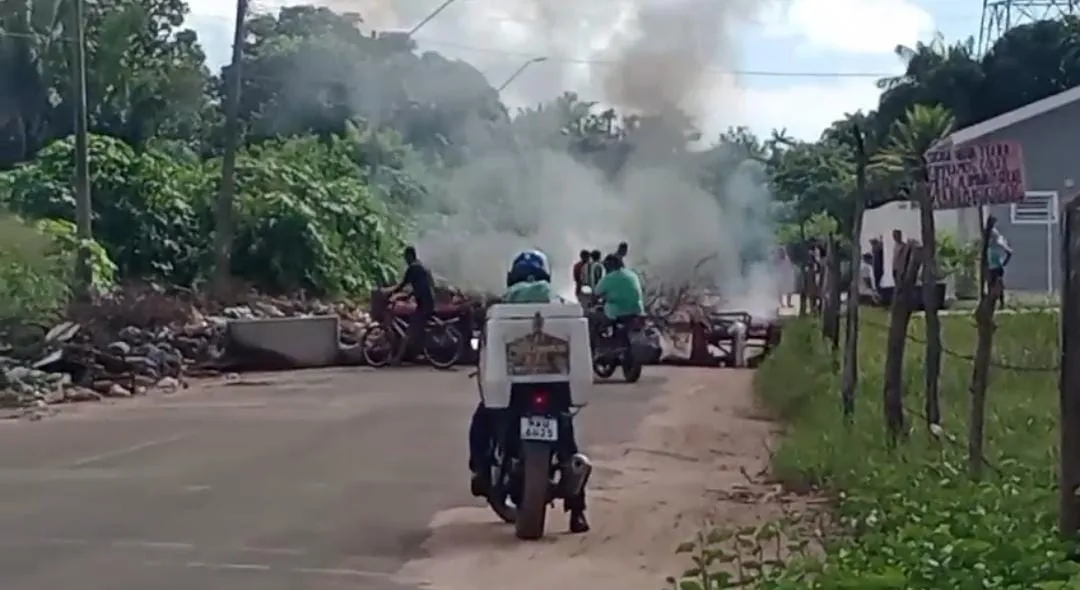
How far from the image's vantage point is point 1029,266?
38.0 metres

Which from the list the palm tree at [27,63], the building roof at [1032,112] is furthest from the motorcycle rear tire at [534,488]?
the palm tree at [27,63]

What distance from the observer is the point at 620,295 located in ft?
77.0

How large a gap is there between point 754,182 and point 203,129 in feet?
59.7

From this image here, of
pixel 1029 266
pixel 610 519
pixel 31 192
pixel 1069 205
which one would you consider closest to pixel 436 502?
pixel 610 519

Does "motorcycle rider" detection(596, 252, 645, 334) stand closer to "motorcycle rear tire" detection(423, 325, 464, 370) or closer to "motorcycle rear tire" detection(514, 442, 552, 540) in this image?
"motorcycle rear tire" detection(423, 325, 464, 370)

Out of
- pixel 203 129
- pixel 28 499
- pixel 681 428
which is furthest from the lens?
pixel 203 129

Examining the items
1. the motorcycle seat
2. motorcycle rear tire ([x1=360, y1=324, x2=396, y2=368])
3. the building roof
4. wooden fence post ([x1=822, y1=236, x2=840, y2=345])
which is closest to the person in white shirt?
the building roof

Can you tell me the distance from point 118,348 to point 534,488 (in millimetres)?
14781

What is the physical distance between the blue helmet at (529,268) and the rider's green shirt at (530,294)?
230 mm

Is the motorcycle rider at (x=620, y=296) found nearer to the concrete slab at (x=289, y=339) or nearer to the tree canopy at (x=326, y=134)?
the tree canopy at (x=326, y=134)

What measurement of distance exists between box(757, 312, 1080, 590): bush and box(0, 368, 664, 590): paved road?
227 centimetres

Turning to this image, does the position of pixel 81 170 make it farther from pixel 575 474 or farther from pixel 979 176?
pixel 979 176

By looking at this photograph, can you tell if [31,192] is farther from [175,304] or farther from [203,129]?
[203,129]

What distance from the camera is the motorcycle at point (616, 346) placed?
918 inches
